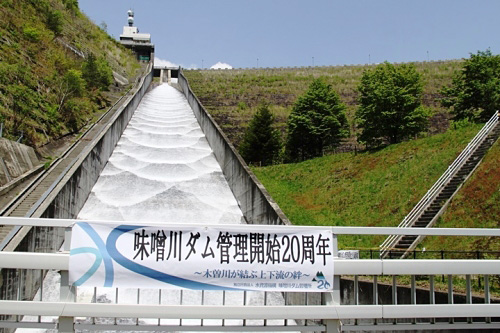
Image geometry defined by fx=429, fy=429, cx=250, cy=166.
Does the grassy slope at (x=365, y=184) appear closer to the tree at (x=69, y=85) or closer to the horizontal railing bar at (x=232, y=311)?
the horizontal railing bar at (x=232, y=311)

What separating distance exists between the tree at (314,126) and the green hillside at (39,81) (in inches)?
649

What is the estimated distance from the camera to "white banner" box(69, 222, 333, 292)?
4.99 metres

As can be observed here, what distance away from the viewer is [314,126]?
1467 inches

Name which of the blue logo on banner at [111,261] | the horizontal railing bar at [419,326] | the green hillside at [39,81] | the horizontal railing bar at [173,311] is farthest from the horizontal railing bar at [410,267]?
the green hillside at [39,81]

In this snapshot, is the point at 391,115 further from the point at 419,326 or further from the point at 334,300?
the point at 334,300

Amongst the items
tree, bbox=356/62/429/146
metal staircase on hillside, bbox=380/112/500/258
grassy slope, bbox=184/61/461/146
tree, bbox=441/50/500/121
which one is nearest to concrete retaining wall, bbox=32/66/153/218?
metal staircase on hillside, bbox=380/112/500/258

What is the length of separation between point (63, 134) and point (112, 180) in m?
10.6

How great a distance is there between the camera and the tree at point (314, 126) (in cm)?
3741

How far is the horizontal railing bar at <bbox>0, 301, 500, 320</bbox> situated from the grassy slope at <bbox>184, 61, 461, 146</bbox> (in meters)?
36.9

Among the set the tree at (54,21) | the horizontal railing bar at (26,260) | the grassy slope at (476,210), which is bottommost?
the grassy slope at (476,210)

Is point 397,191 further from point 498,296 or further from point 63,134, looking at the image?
point 63,134

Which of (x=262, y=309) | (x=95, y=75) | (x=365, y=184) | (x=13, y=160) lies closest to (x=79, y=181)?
(x=13, y=160)

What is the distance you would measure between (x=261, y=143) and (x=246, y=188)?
22.4 meters

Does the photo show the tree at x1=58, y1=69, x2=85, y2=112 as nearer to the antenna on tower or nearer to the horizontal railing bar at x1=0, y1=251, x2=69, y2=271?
the horizontal railing bar at x1=0, y1=251, x2=69, y2=271
